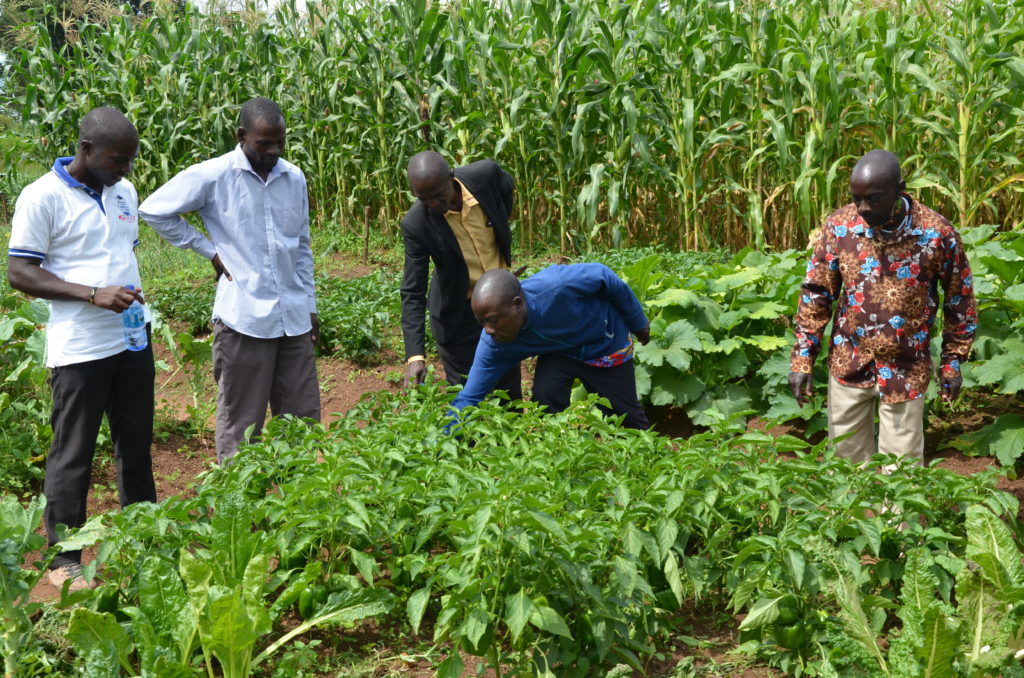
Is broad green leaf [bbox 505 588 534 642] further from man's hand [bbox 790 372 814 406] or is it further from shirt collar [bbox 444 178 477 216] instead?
shirt collar [bbox 444 178 477 216]

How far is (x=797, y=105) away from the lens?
8.10 meters

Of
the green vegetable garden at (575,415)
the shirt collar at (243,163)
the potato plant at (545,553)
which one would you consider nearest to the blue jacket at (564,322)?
the green vegetable garden at (575,415)

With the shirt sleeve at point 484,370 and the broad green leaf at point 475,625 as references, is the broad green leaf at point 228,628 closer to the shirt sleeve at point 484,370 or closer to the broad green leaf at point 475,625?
the broad green leaf at point 475,625

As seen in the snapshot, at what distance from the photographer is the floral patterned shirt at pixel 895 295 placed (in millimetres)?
4059

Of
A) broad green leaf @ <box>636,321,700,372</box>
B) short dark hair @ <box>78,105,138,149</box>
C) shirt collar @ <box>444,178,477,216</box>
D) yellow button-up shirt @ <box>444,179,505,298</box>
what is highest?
short dark hair @ <box>78,105,138,149</box>

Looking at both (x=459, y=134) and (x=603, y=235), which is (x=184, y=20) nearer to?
(x=459, y=134)

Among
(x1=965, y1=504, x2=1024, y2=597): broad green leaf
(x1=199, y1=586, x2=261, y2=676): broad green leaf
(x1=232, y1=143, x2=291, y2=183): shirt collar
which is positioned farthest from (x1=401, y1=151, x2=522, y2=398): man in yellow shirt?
(x1=965, y1=504, x2=1024, y2=597): broad green leaf

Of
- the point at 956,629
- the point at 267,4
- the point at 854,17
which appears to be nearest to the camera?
the point at 956,629

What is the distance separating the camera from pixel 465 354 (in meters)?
5.16

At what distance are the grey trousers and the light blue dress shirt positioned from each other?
0.09 m

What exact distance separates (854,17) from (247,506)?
6747 millimetres

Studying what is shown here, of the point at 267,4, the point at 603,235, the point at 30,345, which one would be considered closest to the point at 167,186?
the point at 30,345

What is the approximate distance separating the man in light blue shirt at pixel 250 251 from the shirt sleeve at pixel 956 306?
298cm

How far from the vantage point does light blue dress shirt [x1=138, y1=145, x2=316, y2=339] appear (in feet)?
14.5
